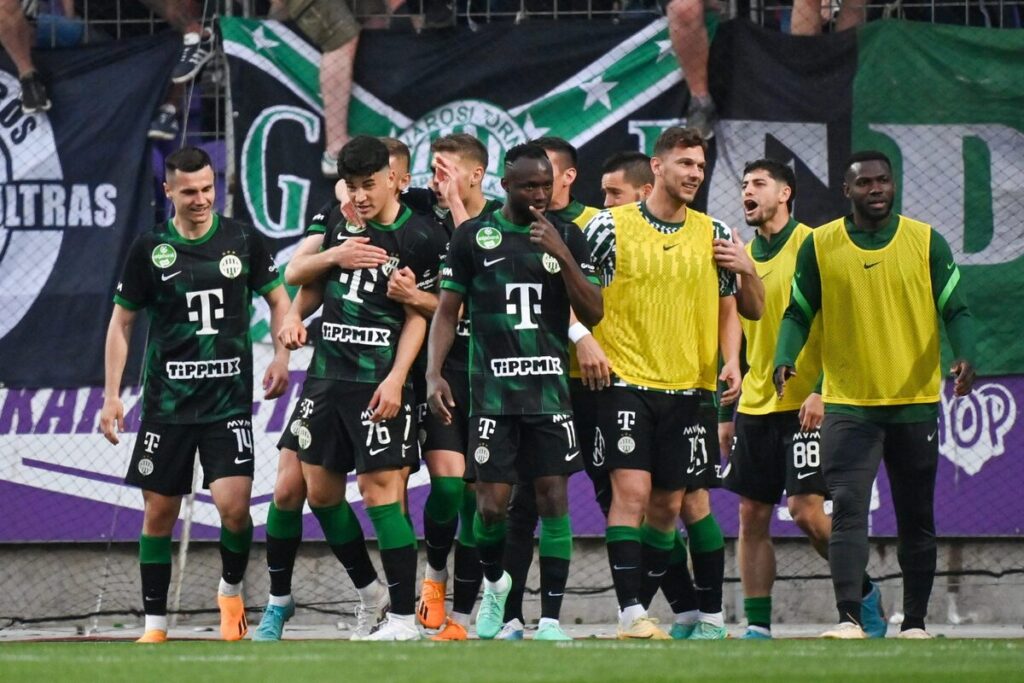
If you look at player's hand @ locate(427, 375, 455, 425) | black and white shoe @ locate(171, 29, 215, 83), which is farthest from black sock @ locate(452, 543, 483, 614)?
black and white shoe @ locate(171, 29, 215, 83)

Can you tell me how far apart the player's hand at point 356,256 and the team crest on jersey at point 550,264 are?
772 mm

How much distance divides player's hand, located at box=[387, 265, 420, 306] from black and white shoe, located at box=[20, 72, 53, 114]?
4207 mm

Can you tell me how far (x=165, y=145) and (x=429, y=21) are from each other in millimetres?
1868

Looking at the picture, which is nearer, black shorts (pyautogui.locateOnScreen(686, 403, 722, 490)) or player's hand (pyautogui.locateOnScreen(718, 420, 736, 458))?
black shorts (pyautogui.locateOnScreen(686, 403, 722, 490))

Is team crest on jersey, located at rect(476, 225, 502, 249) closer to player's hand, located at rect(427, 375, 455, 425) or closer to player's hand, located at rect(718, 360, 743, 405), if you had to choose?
player's hand, located at rect(427, 375, 455, 425)

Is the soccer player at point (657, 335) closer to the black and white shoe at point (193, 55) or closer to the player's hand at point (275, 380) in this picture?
the player's hand at point (275, 380)

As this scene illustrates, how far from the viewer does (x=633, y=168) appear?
9.77 m

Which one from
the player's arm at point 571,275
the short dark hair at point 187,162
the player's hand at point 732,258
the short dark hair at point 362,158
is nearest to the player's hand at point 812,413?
the player's hand at point 732,258

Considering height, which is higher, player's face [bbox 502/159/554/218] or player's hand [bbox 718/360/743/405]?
player's face [bbox 502/159/554/218]

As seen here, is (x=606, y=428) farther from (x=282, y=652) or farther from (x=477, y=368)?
(x=282, y=652)

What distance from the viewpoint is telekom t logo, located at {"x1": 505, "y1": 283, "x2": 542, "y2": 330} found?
813 centimetres

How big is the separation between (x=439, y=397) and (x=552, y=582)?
3.24 feet

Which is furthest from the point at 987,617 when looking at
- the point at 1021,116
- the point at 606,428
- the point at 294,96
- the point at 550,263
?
the point at 294,96

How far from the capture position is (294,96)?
37.8ft
